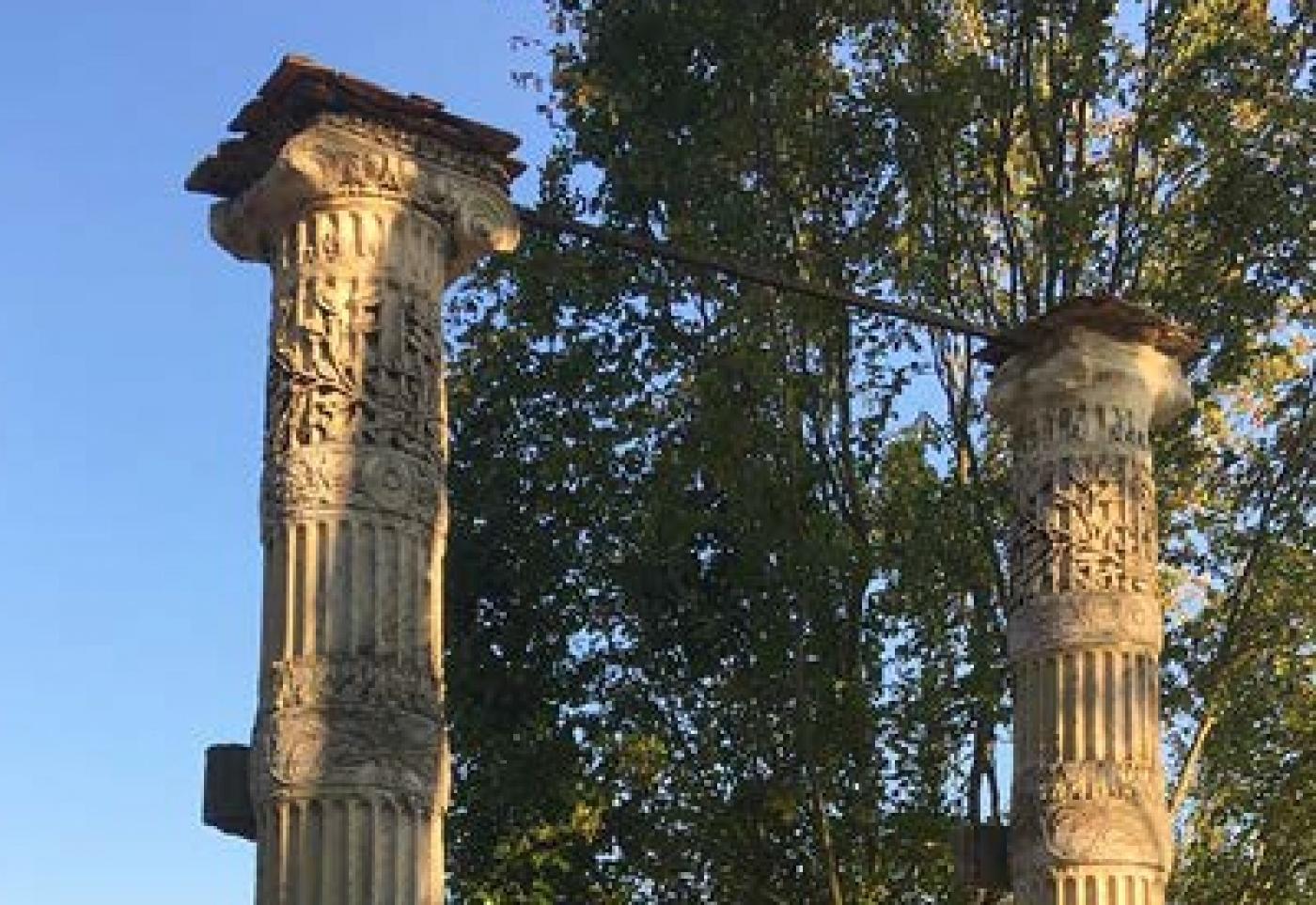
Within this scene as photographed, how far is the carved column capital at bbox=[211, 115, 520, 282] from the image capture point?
27.7 feet

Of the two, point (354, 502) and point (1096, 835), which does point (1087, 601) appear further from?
point (354, 502)

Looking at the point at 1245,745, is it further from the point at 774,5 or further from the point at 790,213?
the point at 774,5

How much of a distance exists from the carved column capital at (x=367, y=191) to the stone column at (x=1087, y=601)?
3174 mm

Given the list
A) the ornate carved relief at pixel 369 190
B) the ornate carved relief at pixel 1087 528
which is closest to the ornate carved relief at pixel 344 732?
the ornate carved relief at pixel 369 190

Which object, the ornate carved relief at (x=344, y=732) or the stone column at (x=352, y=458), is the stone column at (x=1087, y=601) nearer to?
the stone column at (x=352, y=458)

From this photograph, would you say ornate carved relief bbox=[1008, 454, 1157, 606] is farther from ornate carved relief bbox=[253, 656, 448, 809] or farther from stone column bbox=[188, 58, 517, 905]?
ornate carved relief bbox=[253, 656, 448, 809]

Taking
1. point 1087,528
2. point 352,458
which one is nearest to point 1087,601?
point 1087,528

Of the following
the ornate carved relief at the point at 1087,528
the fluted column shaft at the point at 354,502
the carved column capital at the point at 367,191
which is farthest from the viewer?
the ornate carved relief at the point at 1087,528

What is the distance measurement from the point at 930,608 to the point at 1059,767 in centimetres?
606

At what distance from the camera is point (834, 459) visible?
17047 millimetres

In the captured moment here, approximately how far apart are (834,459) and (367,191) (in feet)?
29.3

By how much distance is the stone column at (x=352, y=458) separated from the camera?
304 inches

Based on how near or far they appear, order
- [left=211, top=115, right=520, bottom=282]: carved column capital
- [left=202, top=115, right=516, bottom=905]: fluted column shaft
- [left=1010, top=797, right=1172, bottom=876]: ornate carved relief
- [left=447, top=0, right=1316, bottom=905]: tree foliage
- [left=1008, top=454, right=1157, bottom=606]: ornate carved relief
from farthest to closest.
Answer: [left=447, top=0, right=1316, bottom=905]: tree foliage, [left=1008, top=454, right=1157, bottom=606]: ornate carved relief, [left=1010, top=797, right=1172, bottom=876]: ornate carved relief, [left=211, top=115, right=520, bottom=282]: carved column capital, [left=202, top=115, right=516, bottom=905]: fluted column shaft

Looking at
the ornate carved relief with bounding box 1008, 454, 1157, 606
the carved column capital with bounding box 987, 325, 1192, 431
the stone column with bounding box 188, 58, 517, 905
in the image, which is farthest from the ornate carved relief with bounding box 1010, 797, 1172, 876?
the stone column with bounding box 188, 58, 517, 905
